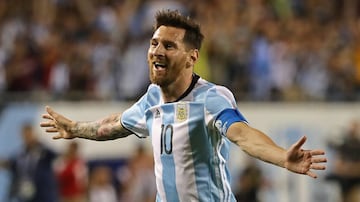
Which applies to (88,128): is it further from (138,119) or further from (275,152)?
(275,152)

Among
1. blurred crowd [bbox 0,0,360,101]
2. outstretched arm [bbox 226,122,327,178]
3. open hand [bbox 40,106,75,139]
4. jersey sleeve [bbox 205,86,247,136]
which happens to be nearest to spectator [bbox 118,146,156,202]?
blurred crowd [bbox 0,0,360,101]

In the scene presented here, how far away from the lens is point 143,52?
14.8m

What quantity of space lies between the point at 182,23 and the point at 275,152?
127 centimetres

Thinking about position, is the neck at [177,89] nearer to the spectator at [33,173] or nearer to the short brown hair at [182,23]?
the short brown hair at [182,23]

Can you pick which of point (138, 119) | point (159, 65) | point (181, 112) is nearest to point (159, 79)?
point (159, 65)

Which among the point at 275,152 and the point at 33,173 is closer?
the point at 275,152

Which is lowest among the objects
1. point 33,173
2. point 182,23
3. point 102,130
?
point 33,173

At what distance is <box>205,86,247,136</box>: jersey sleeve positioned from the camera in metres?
6.51

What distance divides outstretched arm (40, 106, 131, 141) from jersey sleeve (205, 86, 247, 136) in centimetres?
106

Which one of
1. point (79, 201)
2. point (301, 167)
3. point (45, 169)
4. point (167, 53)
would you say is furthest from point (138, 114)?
point (79, 201)

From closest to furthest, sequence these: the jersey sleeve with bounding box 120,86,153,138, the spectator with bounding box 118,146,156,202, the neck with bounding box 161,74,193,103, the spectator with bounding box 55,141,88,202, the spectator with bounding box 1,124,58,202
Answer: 1. the neck with bounding box 161,74,193,103
2. the jersey sleeve with bounding box 120,86,153,138
3. the spectator with bounding box 1,124,58,202
4. the spectator with bounding box 55,141,88,202
5. the spectator with bounding box 118,146,156,202

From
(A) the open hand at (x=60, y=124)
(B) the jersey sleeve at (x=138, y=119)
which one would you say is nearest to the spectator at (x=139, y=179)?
(A) the open hand at (x=60, y=124)

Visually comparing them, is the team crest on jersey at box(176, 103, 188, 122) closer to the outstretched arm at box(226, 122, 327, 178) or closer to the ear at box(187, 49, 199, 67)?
the ear at box(187, 49, 199, 67)

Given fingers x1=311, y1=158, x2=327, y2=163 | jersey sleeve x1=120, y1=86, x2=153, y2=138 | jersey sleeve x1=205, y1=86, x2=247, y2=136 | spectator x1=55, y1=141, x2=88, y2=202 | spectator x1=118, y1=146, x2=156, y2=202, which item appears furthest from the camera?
spectator x1=118, y1=146, x2=156, y2=202
